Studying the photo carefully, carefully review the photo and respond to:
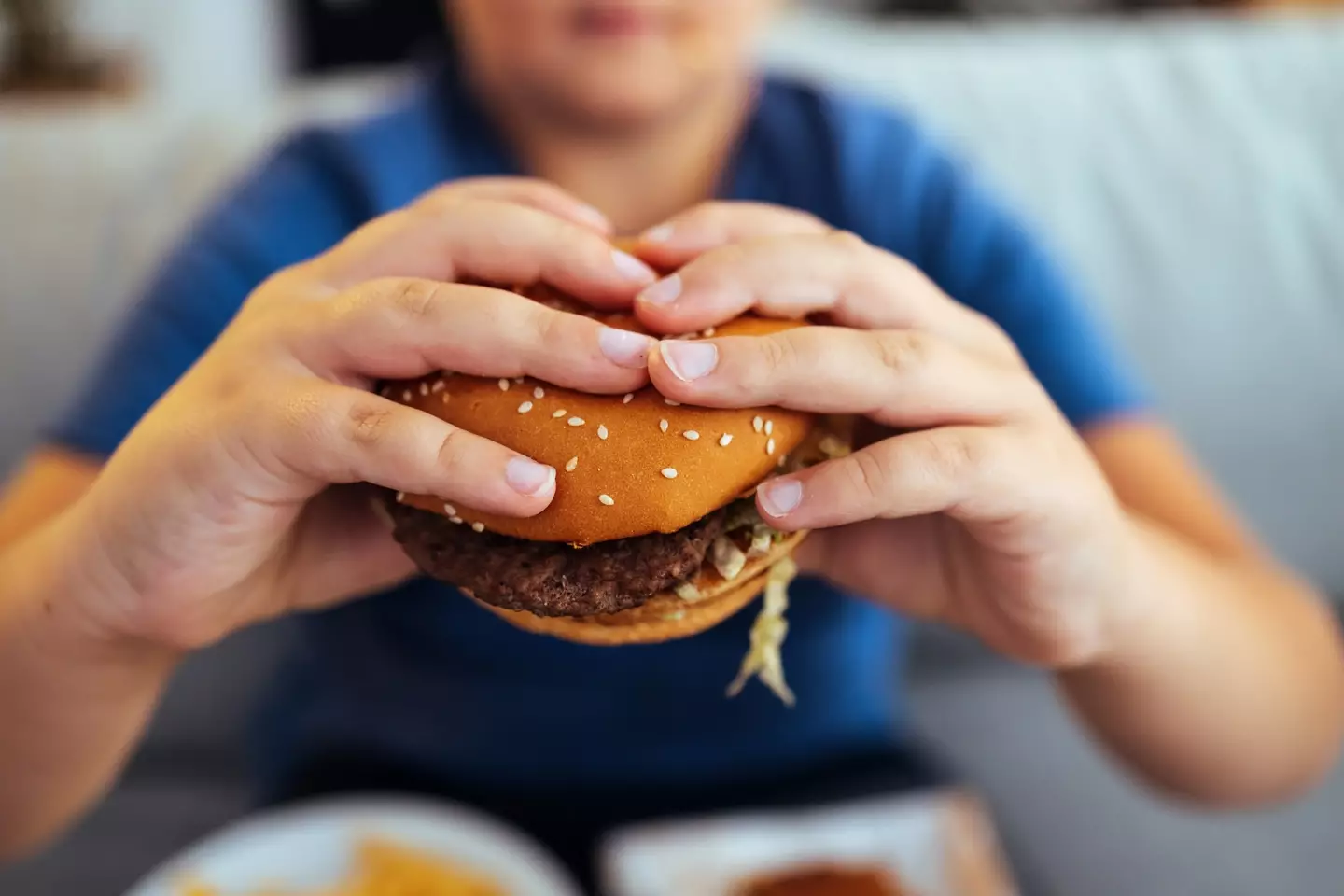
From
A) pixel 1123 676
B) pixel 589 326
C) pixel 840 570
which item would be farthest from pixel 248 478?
pixel 1123 676

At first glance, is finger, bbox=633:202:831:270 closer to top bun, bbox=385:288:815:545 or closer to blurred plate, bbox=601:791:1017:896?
top bun, bbox=385:288:815:545

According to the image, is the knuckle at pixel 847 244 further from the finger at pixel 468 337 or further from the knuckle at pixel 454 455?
the knuckle at pixel 454 455

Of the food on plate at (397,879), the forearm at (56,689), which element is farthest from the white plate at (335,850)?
the forearm at (56,689)

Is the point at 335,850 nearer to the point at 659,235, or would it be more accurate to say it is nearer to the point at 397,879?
the point at 397,879

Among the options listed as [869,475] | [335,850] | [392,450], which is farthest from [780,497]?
[335,850]

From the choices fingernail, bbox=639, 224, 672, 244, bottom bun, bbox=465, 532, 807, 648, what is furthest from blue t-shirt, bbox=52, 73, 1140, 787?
fingernail, bbox=639, 224, 672, 244

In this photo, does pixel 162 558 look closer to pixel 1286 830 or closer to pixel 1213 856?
pixel 1213 856
